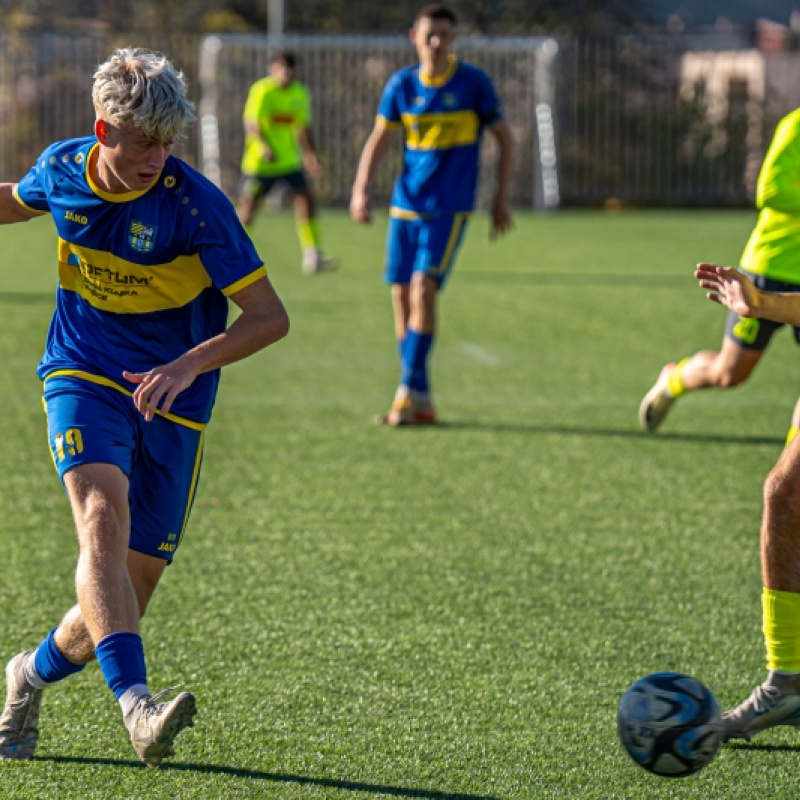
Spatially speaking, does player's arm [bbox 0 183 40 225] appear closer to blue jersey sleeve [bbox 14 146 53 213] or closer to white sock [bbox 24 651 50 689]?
blue jersey sleeve [bbox 14 146 53 213]

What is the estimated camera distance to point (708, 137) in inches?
1098

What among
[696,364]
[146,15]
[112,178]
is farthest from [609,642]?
[146,15]

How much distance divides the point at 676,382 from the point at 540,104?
1978 cm

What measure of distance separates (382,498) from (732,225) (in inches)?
700

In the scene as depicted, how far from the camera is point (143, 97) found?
11.4 ft

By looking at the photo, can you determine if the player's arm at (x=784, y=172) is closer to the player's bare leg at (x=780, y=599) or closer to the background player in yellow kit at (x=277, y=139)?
the player's bare leg at (x=780, y=599)

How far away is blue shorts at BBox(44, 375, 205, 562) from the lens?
3732mm

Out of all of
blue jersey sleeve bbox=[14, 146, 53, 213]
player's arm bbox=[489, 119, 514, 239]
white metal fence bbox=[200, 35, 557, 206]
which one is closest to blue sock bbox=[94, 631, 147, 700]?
blue jersey sleeve bbox=[14, 146, 53, 213]

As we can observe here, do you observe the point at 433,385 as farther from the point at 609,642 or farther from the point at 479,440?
the point at 609,642

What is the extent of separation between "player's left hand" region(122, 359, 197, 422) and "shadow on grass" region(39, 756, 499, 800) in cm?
95

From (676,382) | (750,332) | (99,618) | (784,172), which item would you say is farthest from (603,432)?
(99,618)

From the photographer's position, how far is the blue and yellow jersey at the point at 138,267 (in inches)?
145

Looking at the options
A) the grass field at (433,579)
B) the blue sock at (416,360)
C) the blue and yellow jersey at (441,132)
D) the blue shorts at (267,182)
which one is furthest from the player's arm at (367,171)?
the blue shorts at (267,182)

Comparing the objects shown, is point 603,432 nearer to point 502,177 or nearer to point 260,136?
point 502,177
